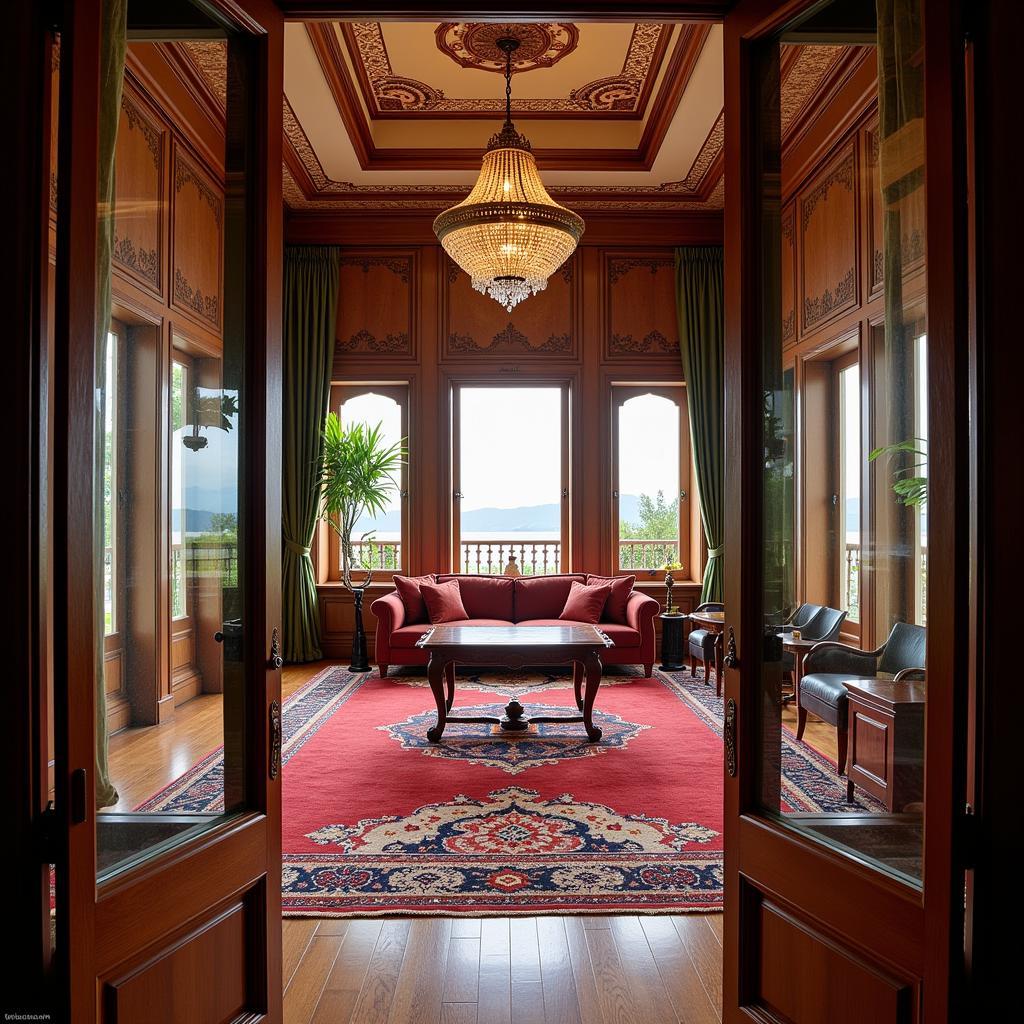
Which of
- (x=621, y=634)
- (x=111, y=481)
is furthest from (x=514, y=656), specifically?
(x=111, y=481)

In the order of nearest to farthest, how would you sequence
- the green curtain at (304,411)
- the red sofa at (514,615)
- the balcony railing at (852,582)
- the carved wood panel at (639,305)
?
the balcony railing at (852,582)
the red sofa at (514,615)
the green curtain at (304,411)
the carved wood panel at (639,305)

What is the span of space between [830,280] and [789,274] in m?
0.15

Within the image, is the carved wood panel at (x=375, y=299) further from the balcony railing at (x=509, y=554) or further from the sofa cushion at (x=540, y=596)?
the sofa cushion at (x=540, y=596)

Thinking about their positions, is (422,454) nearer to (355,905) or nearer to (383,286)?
(383,286)

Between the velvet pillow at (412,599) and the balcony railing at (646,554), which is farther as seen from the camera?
the balcony railing at (646,554)

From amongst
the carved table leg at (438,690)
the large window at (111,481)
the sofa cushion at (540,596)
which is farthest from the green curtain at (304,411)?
the large window at (111,481)

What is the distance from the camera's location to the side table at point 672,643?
6.80 meters

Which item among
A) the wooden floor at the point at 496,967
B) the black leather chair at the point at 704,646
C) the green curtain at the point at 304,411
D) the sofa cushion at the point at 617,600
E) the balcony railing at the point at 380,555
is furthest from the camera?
the balcony railing at the point at 380,555

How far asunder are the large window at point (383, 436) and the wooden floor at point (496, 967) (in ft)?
16.7

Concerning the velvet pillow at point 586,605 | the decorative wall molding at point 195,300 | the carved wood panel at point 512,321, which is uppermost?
the carved wood panel at point 512,321

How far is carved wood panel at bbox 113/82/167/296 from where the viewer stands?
4.66 ft

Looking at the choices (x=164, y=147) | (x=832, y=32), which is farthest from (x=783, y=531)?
(x=164, y=147)

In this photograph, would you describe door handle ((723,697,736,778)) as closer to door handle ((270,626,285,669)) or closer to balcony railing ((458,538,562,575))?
door handle ((270,626,285,669))

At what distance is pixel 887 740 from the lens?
146cm
